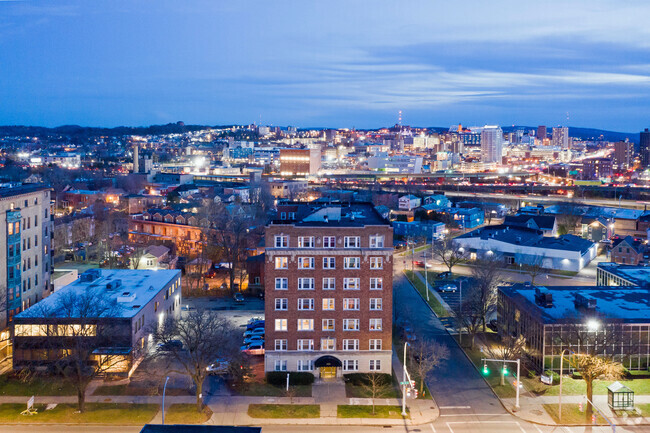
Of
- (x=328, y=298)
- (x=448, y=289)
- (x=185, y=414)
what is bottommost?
(x=185, y=414)

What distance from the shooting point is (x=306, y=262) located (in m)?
37.4

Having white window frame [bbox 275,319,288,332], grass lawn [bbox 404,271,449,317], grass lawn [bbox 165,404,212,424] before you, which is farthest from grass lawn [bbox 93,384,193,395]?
grass lawn [bbox 404,271,449,317]

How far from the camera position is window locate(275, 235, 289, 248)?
37.3 m

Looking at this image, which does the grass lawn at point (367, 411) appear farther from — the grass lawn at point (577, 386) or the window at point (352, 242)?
the window at point (352, 242)

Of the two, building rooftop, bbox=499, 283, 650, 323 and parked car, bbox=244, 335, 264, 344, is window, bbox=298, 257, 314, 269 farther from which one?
building rooftop, bbox=499, 283, 650, 323

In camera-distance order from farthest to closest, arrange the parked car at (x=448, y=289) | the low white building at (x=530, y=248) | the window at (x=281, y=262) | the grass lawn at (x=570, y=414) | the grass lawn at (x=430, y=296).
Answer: the low white building at (x=530, y=248)
the parked car at (x=448, y=289)
the grass lawn at (x=430, y=296)
the window at (x=281, y=262)
the grass lawn at (x=570, y=414)

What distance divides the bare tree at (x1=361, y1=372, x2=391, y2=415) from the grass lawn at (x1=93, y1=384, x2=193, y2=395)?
10.9 m

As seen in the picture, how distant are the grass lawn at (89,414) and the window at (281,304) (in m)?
9.29

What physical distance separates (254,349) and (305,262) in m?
9.12

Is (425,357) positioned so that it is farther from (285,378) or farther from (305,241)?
(305,241)

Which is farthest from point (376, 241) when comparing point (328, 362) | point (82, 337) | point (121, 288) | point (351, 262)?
point (121, 288)

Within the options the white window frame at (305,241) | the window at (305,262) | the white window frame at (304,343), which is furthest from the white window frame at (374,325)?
the white window frame at (305,241)

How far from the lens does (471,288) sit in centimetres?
5031

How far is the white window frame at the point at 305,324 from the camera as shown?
3744 centimetres
